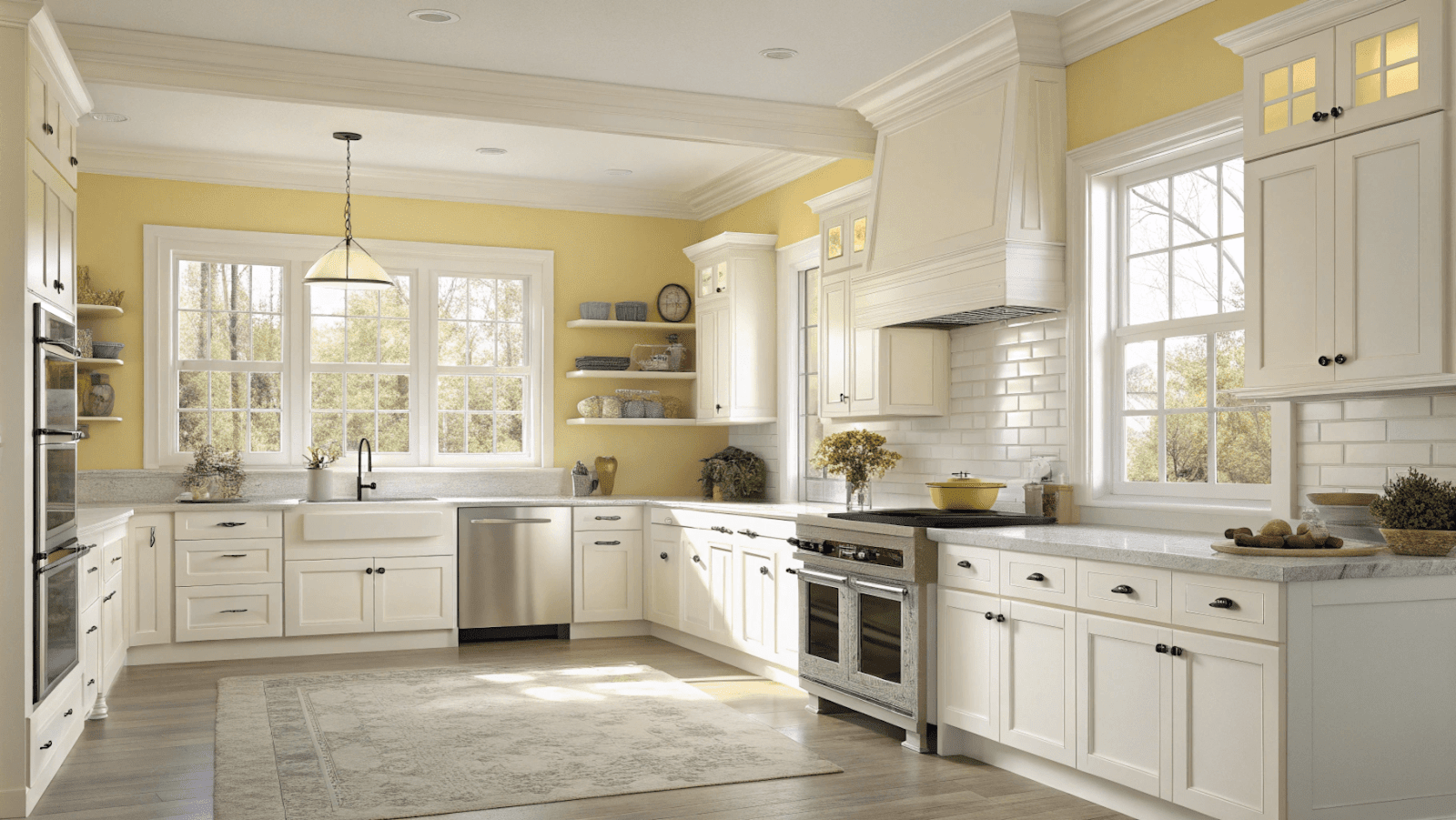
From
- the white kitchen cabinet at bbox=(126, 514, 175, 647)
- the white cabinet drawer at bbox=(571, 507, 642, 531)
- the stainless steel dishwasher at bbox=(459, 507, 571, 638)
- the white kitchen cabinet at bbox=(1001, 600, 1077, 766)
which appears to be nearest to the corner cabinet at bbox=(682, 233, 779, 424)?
the white cabinet drawer at bbox=(571, 507, 642, 531)

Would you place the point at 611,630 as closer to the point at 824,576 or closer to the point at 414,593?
the point at 414,593

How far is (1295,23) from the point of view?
355cm

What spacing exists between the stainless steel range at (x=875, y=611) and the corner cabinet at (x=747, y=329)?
6.66ft

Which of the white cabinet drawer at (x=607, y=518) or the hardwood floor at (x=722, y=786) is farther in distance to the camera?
the white cabinet drawer at (x=607, y=518)

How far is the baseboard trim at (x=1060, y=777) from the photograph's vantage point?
145 inches

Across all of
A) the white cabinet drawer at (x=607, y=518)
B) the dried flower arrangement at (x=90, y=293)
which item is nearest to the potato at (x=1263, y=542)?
the white cabinet drawer at (x=607, y=518)

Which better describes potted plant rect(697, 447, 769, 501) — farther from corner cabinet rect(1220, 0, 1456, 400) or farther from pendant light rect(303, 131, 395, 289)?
corner cabinet rect(1220, 0, 1456, 400)

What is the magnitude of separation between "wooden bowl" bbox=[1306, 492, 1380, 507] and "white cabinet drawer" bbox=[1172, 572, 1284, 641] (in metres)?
0.56

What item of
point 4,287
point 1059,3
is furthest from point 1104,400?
point 4,287

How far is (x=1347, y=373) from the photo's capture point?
3420mm

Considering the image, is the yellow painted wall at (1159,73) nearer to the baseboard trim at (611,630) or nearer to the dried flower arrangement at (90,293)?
the baseboard trim at (611,630)

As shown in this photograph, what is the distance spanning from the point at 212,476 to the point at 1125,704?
17.7 feet

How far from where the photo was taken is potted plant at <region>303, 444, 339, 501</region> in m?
7.20

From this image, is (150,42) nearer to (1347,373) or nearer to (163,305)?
(163,305)
